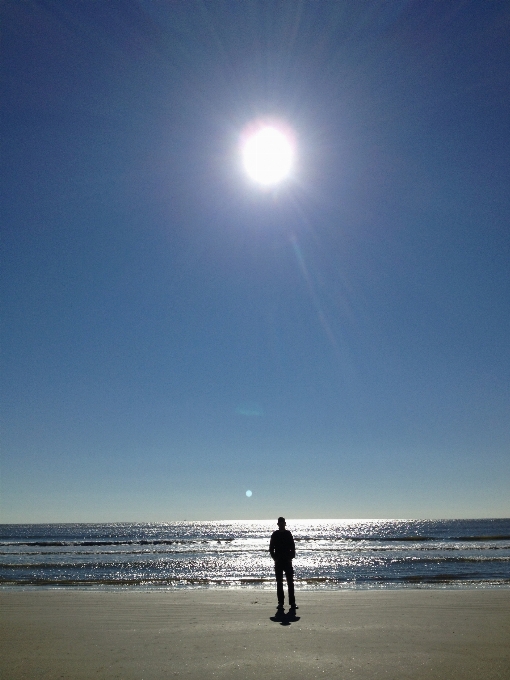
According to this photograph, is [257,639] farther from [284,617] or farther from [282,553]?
[282,553]

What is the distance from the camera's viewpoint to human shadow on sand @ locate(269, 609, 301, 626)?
8970 millimetres

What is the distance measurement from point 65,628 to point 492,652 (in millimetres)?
7084

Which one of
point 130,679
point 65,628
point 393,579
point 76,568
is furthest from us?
point 76,568

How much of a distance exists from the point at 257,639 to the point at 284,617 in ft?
6.66

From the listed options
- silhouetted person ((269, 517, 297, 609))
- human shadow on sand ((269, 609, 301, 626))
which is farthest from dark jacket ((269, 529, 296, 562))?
human shadow on sand ((269, 609, 301, 626))

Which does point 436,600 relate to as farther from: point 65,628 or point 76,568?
point 76,568

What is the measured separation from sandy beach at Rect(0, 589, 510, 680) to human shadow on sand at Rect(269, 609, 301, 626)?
4cm

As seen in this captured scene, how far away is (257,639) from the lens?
7.59 m

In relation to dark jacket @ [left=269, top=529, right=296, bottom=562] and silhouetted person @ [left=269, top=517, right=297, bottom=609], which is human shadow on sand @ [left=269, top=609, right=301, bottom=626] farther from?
dark jacket @ [left=269, top=529, right=296, bottom=562]

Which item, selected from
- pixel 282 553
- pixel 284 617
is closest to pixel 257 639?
pixel 284 617

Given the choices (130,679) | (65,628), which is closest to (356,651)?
(130,679)

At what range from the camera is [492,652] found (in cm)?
695

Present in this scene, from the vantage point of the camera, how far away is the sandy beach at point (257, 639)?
6160 mm

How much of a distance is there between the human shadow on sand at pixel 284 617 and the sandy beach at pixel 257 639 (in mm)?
38
